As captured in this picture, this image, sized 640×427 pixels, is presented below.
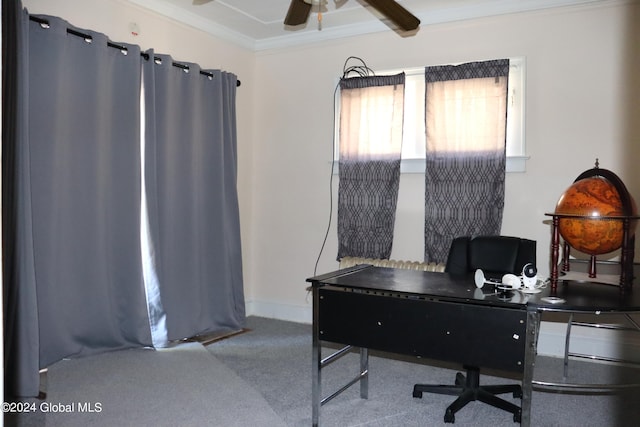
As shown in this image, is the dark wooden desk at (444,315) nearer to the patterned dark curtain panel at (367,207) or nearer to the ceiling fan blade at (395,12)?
the ceiling fan blade at (395,12)

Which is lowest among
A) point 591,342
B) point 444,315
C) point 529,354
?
point 591,342

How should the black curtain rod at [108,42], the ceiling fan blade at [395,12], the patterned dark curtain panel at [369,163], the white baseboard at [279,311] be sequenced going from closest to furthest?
the ceiling fan blade at [395,12], the black curtain rod at [108,42], the patterned dark curtain panel at [369,163], the white baseboard at [279,311]

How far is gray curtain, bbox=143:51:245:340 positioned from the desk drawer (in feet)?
5.67

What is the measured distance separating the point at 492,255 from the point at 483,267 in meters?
0.08

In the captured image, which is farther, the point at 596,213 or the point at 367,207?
the point at 367,207

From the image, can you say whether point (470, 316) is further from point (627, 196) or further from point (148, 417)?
point (148, 417)

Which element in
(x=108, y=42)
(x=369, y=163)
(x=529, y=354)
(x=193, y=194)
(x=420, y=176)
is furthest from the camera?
(x=369, y=163)

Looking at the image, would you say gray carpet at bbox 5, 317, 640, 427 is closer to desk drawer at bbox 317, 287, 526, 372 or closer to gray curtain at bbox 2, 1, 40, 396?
gray curtain at bbox 2, 1, 40, 396

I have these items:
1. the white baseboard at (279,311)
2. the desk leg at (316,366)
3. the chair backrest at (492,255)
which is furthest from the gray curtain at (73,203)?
the chair backrest at (492,255)

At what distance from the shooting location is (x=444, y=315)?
221 centimetres

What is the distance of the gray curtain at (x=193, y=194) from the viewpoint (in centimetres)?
375

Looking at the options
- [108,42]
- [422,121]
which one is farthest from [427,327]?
[108,42]

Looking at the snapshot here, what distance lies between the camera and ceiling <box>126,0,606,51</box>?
3.79 m

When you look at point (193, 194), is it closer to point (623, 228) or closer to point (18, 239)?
point (18, 239)
